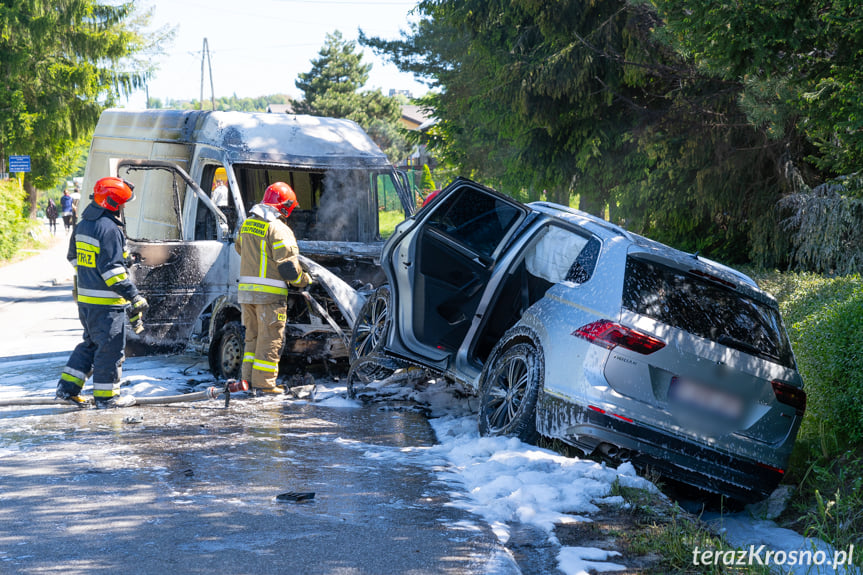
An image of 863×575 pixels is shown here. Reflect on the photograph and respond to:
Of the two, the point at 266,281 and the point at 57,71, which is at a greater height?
the point at 57,71

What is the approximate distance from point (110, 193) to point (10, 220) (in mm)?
19726

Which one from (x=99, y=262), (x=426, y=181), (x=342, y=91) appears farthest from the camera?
(x=342, y=91)

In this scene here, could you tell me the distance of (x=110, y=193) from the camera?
7492 millimetres

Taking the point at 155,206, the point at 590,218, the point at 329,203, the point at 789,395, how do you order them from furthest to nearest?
the point at 155,206 → the point at 329,203 → the point at 590,218 → the point at 789,395

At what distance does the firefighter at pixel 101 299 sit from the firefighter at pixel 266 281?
1.05m

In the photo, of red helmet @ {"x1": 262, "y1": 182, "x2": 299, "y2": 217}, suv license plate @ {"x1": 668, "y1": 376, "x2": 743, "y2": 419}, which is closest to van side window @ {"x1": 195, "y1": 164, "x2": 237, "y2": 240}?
red helmet @ {"x1": 262, "y1": 182, "x2": 299, "y2": 217}

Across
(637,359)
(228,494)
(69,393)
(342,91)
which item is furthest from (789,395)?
(342,91)

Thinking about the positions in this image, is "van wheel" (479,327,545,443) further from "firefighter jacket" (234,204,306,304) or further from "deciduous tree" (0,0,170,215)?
"deciduous tree" (0,0,170,215)

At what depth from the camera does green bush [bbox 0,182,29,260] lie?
2408 centimetres

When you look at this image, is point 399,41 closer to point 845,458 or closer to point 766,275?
point 766,275

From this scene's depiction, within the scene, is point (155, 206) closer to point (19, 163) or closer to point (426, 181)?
point (19, 163)

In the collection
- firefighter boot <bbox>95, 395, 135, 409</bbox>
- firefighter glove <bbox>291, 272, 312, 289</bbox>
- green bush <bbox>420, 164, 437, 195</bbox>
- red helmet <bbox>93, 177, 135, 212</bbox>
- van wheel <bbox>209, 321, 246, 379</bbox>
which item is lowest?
firefighter boot <bbox>95, 395, 135, 409</bbox>

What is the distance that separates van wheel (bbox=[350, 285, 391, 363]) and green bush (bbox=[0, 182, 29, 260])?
63.5 ft

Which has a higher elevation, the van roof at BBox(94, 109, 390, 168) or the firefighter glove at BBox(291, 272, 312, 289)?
the van roof at BBox(94, 109, 390, 168)
